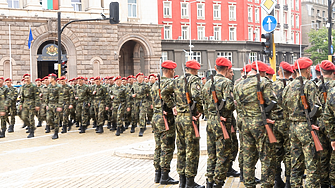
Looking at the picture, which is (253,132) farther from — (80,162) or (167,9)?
(167,9)

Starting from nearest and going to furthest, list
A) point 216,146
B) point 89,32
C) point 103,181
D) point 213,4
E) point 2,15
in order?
point 216,146 → point 103,181 → point 2,15 → point 89,32 → point 213,4

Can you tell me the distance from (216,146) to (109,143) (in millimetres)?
7418

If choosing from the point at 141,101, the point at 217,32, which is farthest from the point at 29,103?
the point at 217,32

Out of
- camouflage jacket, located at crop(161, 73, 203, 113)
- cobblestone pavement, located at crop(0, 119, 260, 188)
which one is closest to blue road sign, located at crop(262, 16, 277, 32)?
→ cobblestone pavement, located at crop(0, 119, 260, 188)

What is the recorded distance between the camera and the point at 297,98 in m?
6.21

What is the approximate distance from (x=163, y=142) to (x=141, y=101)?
25.1ft

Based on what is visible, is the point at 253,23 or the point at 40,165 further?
the point at 253,23

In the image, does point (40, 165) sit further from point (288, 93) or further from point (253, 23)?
A: point (253, 23)

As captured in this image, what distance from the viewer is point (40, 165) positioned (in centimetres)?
1050

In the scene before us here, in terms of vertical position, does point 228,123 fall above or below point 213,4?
below

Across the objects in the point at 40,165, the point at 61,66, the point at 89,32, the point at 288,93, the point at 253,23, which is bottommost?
the point at 40,165

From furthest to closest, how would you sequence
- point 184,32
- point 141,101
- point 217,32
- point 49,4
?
point 217,32, point 184,32, point 49,4, point 141,101

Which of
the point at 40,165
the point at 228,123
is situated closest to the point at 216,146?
the point at 228,123

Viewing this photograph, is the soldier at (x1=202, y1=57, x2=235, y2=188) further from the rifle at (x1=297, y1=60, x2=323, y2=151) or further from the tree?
the tree
